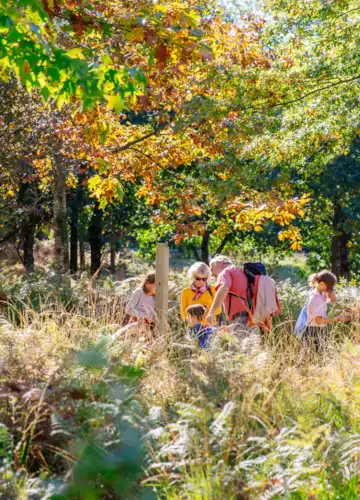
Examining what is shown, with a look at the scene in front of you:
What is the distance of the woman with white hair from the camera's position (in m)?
6.94

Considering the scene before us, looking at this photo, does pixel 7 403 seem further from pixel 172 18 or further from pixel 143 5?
pixel 143 5

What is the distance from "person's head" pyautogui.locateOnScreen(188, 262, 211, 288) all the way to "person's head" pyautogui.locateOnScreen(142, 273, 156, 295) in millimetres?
602

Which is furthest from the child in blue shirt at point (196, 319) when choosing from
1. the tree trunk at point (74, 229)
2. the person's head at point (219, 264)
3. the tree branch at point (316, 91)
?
the tree trunk at point (74, 229)

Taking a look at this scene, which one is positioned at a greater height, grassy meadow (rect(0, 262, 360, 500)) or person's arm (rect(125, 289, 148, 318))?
person's arm (rect(125, 289, 148, 318))

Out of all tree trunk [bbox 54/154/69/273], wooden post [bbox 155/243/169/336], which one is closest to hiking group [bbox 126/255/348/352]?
wooden post [bbox 155/243/169/336]

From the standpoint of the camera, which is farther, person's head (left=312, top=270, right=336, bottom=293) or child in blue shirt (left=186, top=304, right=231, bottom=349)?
person's head (left=312, top=270, right=336, bottom=293)

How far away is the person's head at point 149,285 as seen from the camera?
7.43 meters

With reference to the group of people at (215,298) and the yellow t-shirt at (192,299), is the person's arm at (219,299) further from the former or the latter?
the yellow t-shirt at (192,299)

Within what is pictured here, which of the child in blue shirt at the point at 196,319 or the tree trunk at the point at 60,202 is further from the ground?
the tree trunk at the point at 60,202

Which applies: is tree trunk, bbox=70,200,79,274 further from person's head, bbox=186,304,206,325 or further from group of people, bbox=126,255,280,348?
person's head, bbox=186,304,206,325

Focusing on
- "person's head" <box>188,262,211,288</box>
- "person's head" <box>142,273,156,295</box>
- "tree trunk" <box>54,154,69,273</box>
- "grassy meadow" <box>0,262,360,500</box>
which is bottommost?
"grassy meadow" <box>0,262,360,500</box>

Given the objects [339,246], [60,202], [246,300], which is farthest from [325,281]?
[339,246]

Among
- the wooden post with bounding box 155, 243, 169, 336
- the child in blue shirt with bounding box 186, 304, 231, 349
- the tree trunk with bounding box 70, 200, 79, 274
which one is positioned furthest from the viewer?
the tree trunk with bounding box 70, 200, 79, 274

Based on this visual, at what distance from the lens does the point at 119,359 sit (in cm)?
479
